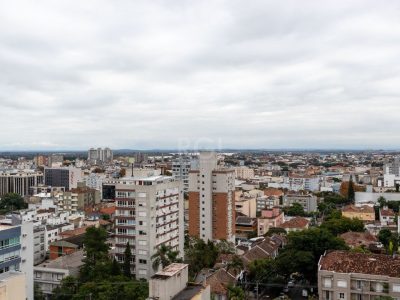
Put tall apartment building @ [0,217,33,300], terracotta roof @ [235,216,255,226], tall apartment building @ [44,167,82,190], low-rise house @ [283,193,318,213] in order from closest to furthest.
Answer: tall apartment building @ [0,217,33,300] < terracotta roof @ [235,216,255,226] < low-rise house @ [283,193,318,213] < tall apartment building @ [44,167,82,190]

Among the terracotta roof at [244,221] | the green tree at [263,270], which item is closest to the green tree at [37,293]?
the green tree at [263,270]

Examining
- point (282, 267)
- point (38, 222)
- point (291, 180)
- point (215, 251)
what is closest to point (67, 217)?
point (38, 222)

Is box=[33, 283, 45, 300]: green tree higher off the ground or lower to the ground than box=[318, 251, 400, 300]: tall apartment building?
lower

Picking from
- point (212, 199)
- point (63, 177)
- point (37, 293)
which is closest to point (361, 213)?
point (212, 199)

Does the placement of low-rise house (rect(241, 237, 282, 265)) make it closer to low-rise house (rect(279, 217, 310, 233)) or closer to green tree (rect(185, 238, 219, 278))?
green tree (rect(185, 238, 219, 278))

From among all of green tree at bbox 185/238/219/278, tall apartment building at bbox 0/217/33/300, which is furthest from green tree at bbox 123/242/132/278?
tall apartment building at bbox 0/217/33/300

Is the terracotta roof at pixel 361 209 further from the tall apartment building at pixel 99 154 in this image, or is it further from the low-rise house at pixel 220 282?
the tall apartment building at pixel 99 154

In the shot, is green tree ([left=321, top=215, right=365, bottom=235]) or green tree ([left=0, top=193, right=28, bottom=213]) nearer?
green tree ([left=321, top=215, right=365, bottom=235])

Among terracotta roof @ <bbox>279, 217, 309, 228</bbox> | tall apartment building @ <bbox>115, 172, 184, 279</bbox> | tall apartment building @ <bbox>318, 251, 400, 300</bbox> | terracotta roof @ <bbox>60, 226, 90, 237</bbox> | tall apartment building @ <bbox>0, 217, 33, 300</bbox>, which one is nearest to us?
tall apartment building @ <bbox>0, 217, 33, 300</bbox>
